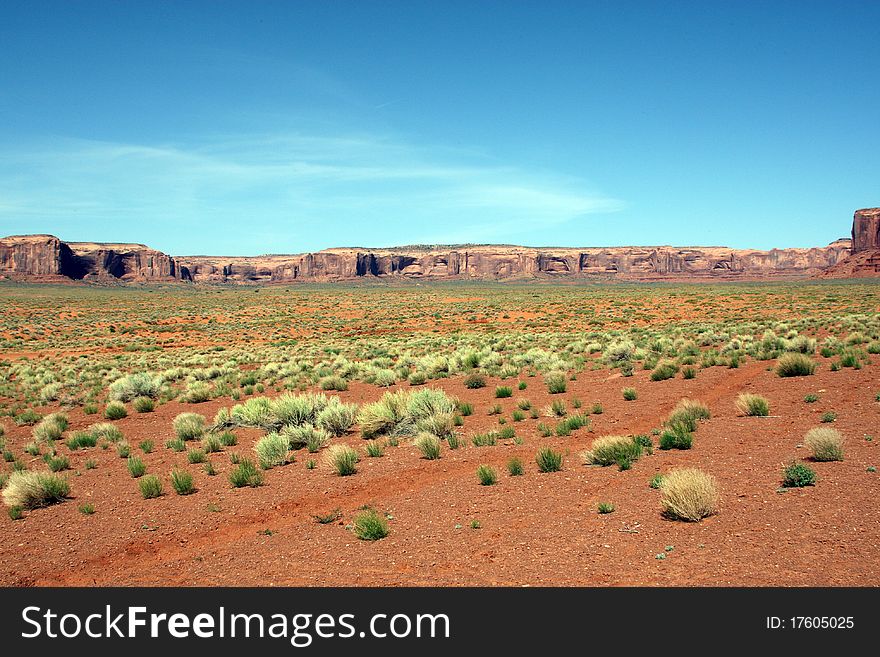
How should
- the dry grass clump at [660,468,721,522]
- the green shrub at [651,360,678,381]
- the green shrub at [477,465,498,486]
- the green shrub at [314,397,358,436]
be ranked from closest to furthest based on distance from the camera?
the dry grass clump at [660,468,721,522], the green shrub at [477,465,498,486], the green shrub at [314,397,358,436], the green shrub at [651,360,678,381]

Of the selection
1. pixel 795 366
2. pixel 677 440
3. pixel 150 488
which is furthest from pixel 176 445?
pixel 795 366

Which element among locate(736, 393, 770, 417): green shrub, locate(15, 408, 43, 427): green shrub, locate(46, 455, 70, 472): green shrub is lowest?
locate(15, 408, 43, 427): green shrub

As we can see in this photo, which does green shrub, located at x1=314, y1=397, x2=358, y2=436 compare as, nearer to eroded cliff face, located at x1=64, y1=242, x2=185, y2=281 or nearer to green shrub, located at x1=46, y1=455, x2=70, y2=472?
green shrub, located at x1=46, y1=455, x2=70, y2=472

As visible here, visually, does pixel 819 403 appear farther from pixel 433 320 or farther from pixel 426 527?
pixel 433 320

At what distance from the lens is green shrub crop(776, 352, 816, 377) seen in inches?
567

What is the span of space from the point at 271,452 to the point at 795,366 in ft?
41.6

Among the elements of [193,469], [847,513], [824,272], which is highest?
[824,272]

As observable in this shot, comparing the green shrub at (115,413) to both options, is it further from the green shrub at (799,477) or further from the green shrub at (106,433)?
the green shrub at (799,477)

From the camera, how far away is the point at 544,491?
8.05 m

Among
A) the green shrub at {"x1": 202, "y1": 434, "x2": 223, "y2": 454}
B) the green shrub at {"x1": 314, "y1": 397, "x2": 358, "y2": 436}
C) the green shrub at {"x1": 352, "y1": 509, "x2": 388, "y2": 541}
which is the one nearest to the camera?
the green shrub at {"x1": 352, "y1": 509, "x2": 388, "y2": 541}

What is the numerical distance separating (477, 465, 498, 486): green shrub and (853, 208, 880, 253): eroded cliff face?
186 meters

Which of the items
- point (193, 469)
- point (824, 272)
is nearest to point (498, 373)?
point (193, 469)

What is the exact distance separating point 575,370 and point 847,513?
43.1 ft

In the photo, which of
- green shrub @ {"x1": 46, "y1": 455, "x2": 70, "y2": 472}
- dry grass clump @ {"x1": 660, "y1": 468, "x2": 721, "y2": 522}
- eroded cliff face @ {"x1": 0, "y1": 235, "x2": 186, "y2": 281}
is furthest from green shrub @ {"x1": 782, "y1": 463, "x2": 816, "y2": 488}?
eroded cliff face @ {"x1": 0, "y1": 235, "x2": 186, "y2": 281}
